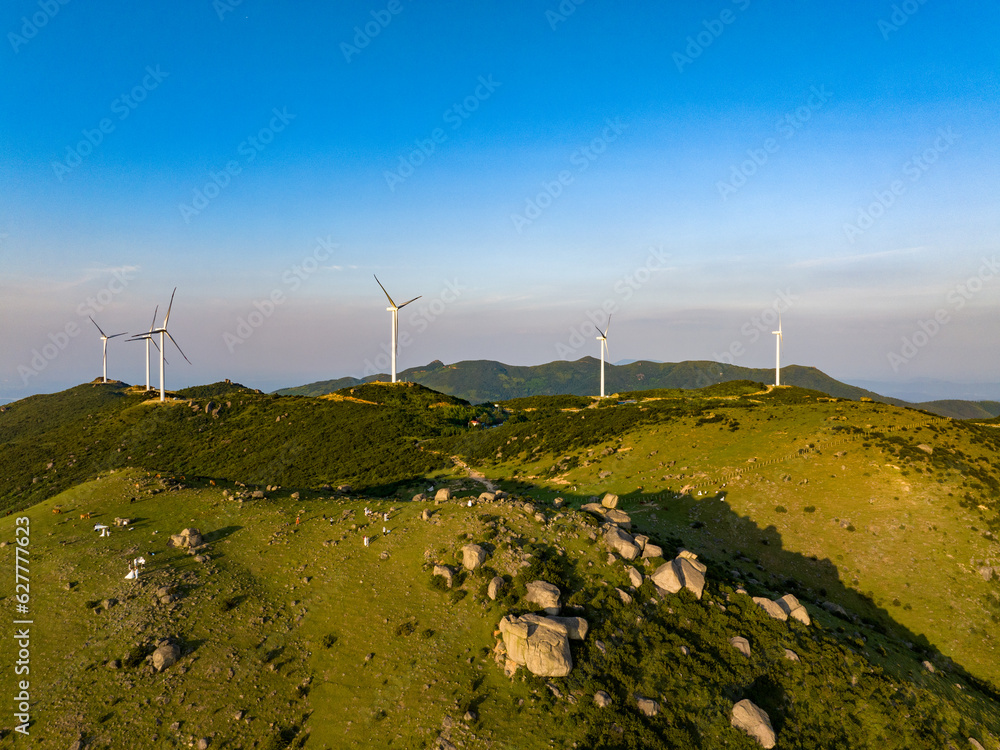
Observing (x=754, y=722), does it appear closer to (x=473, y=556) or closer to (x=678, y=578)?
(x=678, y=578)

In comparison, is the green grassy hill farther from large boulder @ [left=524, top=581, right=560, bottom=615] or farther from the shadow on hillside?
large boulder @ [left=524, top=581, right=560, bottom=615]

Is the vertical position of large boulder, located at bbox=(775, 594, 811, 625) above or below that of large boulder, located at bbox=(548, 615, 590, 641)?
below

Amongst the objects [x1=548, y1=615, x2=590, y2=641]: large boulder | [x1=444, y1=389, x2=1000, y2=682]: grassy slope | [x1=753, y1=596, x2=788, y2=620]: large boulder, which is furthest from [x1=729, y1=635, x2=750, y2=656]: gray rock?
[x1=444, y1=389, x2=1000, y2=682]: grassy slope

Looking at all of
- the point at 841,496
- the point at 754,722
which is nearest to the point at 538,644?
the point at 754,722

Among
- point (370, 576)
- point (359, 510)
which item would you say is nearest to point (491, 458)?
point (359, 510)

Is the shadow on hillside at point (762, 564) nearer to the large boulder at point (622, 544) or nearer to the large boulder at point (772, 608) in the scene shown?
the large boulder at point (772, 608)

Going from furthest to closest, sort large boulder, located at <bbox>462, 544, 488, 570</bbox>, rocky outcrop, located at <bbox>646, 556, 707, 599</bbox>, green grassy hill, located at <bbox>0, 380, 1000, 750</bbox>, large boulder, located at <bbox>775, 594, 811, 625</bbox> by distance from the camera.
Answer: large boulder, located at <bbox>775, 594, 811, 625</bbox> → large boulder, located at <bbox>462, 544, 488, 570</bbox> → rocky outcrop, located at <bbox>646, 556, 707, 599</bbox> → green grassy hill, located at <bbox>0, 380, 1000, 750</bbox>
